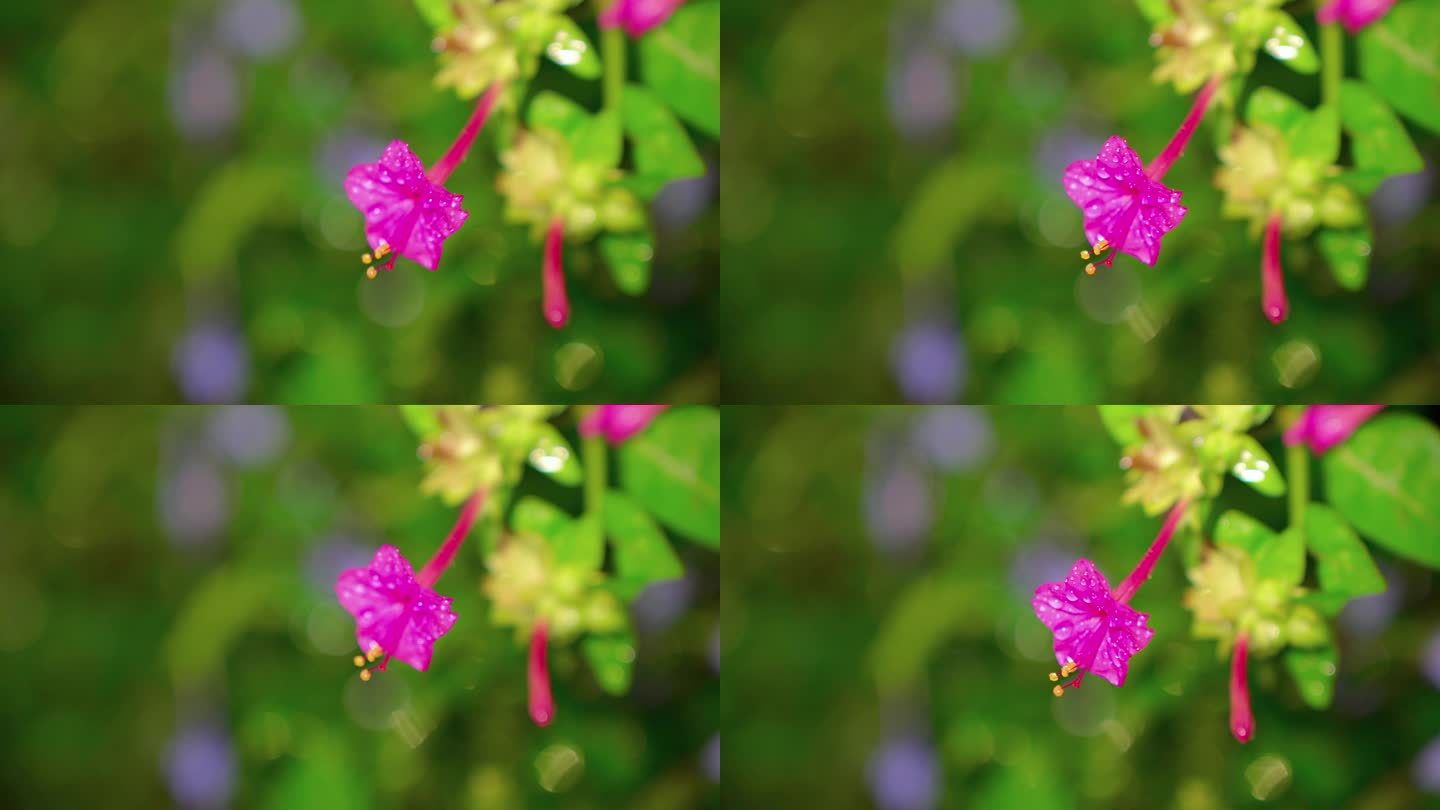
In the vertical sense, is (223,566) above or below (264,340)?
below

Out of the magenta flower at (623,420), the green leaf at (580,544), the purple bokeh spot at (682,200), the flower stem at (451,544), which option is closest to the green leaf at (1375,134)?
the purple bokeh spot at (682,200)

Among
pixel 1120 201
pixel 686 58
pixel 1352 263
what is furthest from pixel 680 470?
pixel 1352 263

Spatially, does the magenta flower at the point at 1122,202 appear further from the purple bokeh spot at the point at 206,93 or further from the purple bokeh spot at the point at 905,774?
the purple bokeh spot at the point at 206,93

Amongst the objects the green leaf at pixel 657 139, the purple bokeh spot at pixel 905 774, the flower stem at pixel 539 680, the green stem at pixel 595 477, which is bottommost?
the purple bokeh spot at pixel 905 774

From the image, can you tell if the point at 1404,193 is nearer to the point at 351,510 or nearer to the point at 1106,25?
the point at 1106,25

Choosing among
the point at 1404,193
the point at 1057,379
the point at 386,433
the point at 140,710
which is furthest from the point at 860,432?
the point at 140,710

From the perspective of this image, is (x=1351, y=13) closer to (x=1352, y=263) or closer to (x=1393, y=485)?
(x=1352, y=263)
